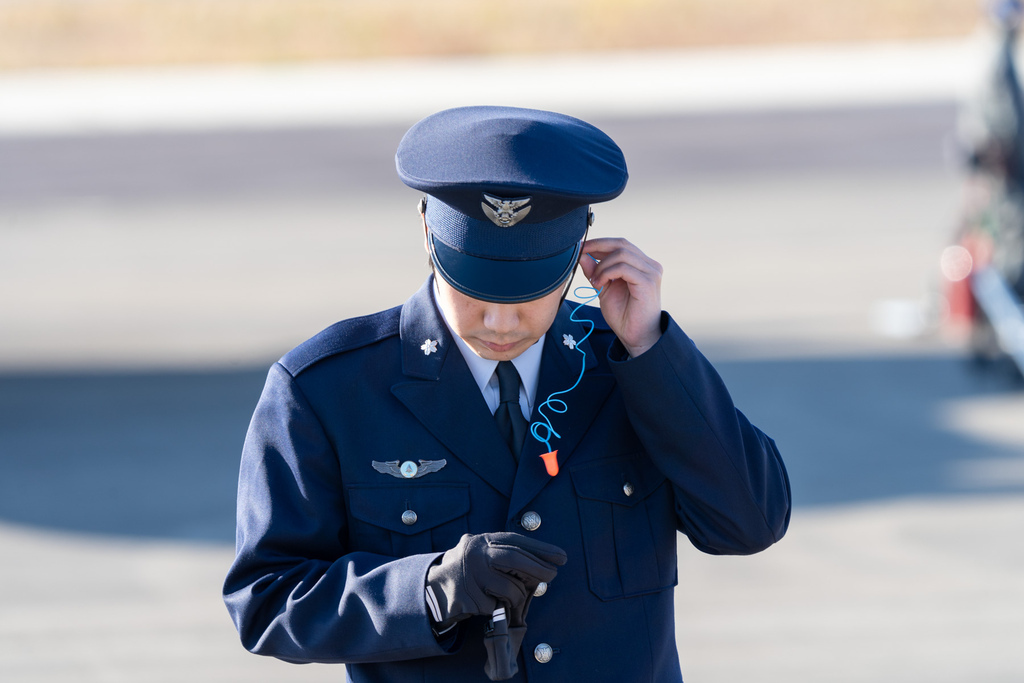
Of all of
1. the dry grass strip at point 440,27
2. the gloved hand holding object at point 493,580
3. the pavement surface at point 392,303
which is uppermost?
the dry grass strip at point 440,27

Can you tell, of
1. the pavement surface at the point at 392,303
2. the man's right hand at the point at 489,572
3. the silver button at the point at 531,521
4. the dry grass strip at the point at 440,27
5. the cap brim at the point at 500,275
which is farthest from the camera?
the dry grass strip at the point at 440,27

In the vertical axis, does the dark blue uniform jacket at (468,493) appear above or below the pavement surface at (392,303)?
below

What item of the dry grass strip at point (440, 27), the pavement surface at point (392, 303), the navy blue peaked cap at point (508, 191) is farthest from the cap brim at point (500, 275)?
the dry grass strip at point (440, 27)

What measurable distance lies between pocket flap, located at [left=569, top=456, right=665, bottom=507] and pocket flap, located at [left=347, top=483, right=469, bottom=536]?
19 centimetres

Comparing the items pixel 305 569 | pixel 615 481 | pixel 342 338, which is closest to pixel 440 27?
pixel 342 338

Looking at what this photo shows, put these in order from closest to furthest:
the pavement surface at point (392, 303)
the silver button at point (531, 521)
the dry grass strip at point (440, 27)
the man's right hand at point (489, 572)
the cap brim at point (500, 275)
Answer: the man's right hand at point (489, 572), the cap brim at point (500, 275), the silver button at point (531, 521), the pavement surface at point (392, 303), the dry grass strip at point (440, 27)

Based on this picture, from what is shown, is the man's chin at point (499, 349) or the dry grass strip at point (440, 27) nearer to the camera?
the man's chin at point (499, 349)

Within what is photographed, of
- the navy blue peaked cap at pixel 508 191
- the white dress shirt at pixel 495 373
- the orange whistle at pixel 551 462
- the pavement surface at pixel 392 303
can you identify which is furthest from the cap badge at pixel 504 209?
the pavement surface at pixel 392 303

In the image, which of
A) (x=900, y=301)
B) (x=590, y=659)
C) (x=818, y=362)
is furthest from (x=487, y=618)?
(x=900, y=301)

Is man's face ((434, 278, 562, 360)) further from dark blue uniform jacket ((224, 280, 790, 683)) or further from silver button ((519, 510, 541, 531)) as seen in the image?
silver button ((519, 510, 541, 531))

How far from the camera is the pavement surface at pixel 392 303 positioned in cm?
435

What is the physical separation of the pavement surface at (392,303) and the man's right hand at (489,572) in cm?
245

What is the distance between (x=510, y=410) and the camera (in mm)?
1936

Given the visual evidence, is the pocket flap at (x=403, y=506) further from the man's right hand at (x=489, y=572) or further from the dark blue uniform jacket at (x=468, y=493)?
the man's right hand at (x=489, y=572)
